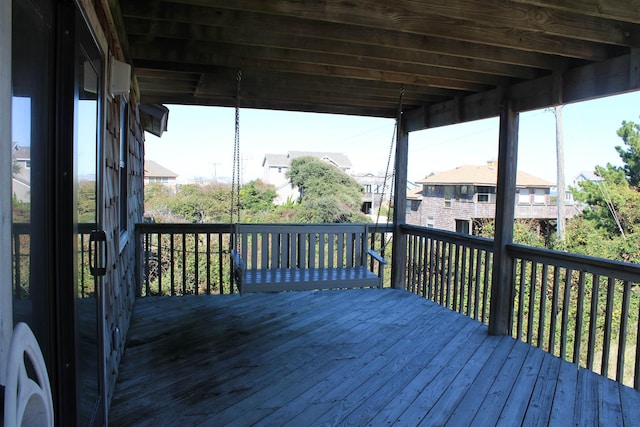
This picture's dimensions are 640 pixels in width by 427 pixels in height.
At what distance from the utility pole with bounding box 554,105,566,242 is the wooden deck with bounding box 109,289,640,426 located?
1245 centimetres

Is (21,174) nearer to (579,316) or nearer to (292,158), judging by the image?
(579,316)

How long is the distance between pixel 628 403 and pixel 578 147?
23.4 meters

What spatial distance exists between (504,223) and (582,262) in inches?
28.9

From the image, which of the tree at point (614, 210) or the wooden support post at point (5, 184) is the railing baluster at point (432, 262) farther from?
the tree at point (614, 210)

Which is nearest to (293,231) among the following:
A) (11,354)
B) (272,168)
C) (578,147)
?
(11,354)

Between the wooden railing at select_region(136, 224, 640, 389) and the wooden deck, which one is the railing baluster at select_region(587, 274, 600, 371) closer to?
the wooden railing at select_region(136, 224, 640, 389)

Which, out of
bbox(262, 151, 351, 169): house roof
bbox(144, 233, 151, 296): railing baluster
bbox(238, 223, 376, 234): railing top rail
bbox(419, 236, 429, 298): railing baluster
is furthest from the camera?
bbox(262, 151, 351, 169): house roof

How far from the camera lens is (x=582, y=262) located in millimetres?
3248

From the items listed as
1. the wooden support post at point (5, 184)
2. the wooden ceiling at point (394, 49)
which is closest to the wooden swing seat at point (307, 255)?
the wooden ceiling at point (394, 49)

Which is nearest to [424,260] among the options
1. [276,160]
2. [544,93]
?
[544,93]

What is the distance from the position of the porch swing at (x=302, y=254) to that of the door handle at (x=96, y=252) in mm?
1970

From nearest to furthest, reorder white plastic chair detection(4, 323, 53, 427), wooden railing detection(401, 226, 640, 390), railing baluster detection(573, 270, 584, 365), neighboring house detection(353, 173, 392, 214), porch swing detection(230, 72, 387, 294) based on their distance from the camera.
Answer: white plastic chair detection(4, 323, 53, 427), wooden railing detection(401, 226, 640, 390), railing baluster detection(573, 270, 584, 365), porch swing detection(230, 72, 387, 294), neighboring house detection(353, 173, 392, 214)

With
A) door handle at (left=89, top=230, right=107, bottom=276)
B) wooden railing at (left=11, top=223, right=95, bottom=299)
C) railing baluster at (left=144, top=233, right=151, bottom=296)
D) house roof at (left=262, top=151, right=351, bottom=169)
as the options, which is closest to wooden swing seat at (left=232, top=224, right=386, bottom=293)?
railing baluster at (left=144, top=233, right=151, bottom=296)

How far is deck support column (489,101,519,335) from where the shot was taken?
3.78 m
